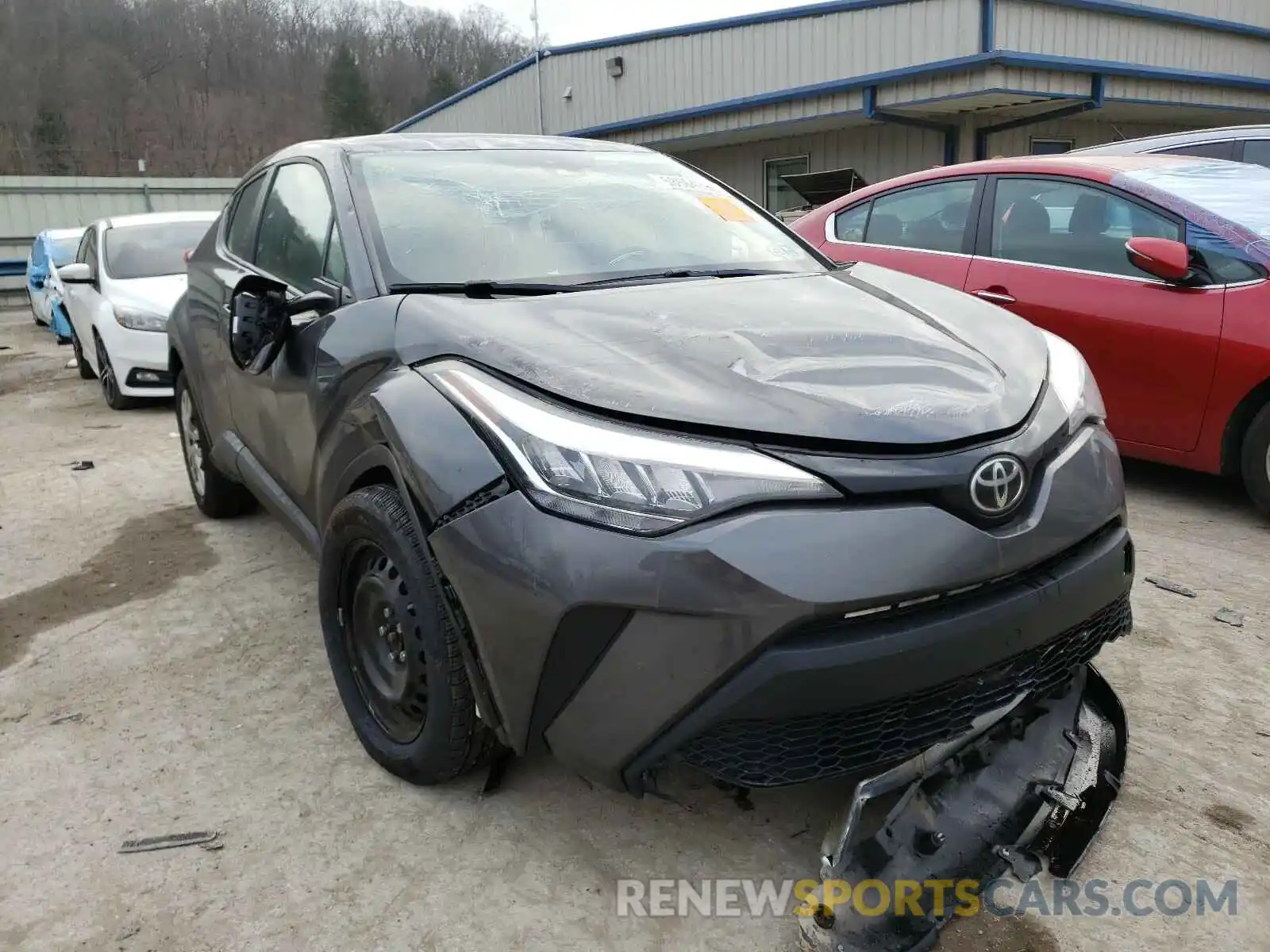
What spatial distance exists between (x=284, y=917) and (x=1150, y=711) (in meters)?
2.16

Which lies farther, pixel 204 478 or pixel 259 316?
pixel 204 478

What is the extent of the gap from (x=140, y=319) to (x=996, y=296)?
5.95m

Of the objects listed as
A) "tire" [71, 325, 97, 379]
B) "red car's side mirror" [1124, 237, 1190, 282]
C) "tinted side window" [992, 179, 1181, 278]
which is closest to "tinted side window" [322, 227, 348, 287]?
"red car's side mirror" [1124, 237, 1190, 282]

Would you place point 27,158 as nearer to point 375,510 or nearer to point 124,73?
point 124,73

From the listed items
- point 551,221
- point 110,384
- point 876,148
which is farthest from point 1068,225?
point 876,148

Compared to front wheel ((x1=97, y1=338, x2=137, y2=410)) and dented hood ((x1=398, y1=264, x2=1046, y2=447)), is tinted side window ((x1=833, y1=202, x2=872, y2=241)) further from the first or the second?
front wheel ((x1=97, y1=338, x2=137, y2=410))

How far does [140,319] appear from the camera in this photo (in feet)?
23.7

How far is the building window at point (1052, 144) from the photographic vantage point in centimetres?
1516

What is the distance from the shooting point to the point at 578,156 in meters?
3.23

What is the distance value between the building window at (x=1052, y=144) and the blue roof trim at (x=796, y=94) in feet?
11.9

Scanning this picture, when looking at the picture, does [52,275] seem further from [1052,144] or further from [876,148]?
[1052,144]

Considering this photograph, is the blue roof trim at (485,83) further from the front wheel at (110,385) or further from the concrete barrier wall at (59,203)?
the front wheel at (110,385)

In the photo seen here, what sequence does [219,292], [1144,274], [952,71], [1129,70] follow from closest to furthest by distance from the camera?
1. [219,292]
2. [1144,274]
3. [952,71]
4. [1129,70]

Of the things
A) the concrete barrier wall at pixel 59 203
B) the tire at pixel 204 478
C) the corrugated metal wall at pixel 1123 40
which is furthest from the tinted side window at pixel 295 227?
the concrete barrier wall at pixel 59 203
